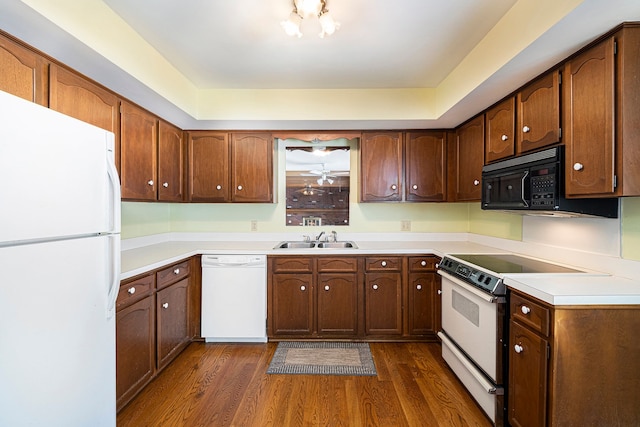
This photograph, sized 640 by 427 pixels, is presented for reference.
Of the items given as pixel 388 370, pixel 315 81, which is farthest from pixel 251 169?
pixel 388 370

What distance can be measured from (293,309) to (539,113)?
2.46 metres

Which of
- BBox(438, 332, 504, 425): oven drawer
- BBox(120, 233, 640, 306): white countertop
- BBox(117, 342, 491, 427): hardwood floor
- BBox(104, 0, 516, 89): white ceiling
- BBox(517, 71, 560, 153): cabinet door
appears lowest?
BBox(117, 342, 491, 427): hardwood floor

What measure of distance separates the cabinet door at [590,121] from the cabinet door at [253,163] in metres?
2.41

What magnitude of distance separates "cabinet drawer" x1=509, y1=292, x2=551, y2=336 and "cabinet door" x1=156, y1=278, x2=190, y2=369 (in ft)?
7.88

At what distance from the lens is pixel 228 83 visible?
2666 millimetres

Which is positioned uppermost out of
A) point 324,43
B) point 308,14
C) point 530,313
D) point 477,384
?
point 324,43

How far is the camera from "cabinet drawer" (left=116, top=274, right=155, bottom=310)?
181 centimetres

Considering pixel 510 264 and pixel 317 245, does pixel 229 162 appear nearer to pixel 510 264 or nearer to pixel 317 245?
pixel 317 245

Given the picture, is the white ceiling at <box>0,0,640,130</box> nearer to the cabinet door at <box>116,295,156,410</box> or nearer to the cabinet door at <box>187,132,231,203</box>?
the cabinet door at <box>187,132,231,203</box>

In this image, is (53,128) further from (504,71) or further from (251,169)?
(504,71)

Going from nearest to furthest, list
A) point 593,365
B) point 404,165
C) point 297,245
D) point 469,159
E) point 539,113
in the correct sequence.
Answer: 1. point 593,365
2. point 539,113
3. point 469,159
4. point 404,165
5. point 297,245

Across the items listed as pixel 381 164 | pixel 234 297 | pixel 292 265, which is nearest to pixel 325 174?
pixel 381 164

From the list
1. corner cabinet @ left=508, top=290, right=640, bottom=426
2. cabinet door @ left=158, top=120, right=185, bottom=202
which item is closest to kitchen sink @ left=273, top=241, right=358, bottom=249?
cabinet door @ left=158, top=120, right=185, bottom=202

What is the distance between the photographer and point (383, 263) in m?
2.82
